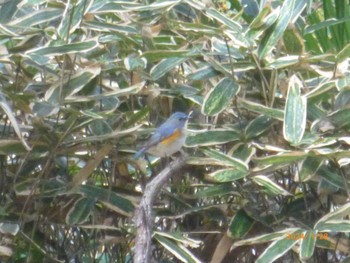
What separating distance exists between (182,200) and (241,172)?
0.31 metres

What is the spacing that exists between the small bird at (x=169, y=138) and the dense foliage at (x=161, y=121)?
0.04 meters

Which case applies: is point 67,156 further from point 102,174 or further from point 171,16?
point 171,16

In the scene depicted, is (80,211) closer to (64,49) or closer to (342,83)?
(64,49)

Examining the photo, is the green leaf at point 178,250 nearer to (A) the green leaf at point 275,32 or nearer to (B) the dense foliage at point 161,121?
(B) the dense foliage at point 161,121

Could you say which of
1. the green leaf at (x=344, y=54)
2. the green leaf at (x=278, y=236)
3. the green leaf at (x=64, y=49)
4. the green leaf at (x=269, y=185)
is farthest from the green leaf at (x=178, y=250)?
the green leaf at (x=344, y=54)

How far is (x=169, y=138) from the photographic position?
7.06 ft

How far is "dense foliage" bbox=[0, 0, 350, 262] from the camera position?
2.13 meters

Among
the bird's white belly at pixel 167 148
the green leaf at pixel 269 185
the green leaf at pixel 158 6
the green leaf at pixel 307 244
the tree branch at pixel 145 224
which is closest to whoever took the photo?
the tree branch at pixel 145 224

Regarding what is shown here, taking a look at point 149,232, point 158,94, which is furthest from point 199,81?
point 149,232

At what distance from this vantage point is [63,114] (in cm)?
238

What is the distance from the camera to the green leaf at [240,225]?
2.18m

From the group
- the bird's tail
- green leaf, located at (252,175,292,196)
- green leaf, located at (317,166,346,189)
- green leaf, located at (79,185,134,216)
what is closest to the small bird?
the bird's tail

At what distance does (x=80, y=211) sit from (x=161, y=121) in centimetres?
36

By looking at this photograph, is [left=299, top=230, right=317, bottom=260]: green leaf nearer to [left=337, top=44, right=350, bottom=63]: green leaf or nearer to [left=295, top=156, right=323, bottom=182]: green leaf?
[left=295, top=156, right=323, bottom=182]: green leaf
